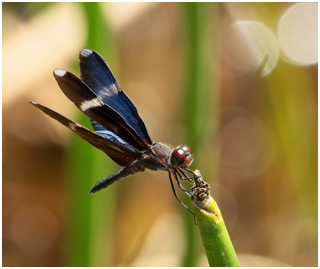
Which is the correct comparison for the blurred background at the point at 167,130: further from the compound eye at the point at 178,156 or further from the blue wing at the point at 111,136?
the compound eye at the point at 178,156

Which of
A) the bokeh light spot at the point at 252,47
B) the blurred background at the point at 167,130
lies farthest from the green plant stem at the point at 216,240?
the bokeh light spot at the point at 252,47

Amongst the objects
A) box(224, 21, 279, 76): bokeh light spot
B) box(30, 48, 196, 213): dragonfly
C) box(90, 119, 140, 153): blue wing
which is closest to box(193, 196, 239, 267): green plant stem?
box(30, 48, 196, 213): dragonfly

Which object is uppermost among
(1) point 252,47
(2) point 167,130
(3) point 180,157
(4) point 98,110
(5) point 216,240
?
(1) point 252,47

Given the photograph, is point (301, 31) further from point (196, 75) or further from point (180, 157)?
point (180, 157)

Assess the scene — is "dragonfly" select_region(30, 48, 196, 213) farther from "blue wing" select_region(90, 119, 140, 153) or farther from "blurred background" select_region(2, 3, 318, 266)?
"blurred background" select_region(2, 3, 318, 266)

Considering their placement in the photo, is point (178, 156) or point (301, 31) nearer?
point (178, 156)

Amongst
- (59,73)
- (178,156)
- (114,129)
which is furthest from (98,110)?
(178,156)

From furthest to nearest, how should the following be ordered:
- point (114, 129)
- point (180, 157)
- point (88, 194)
Answer: point (88, 194)
point (114, 129)
point (180, 157)
